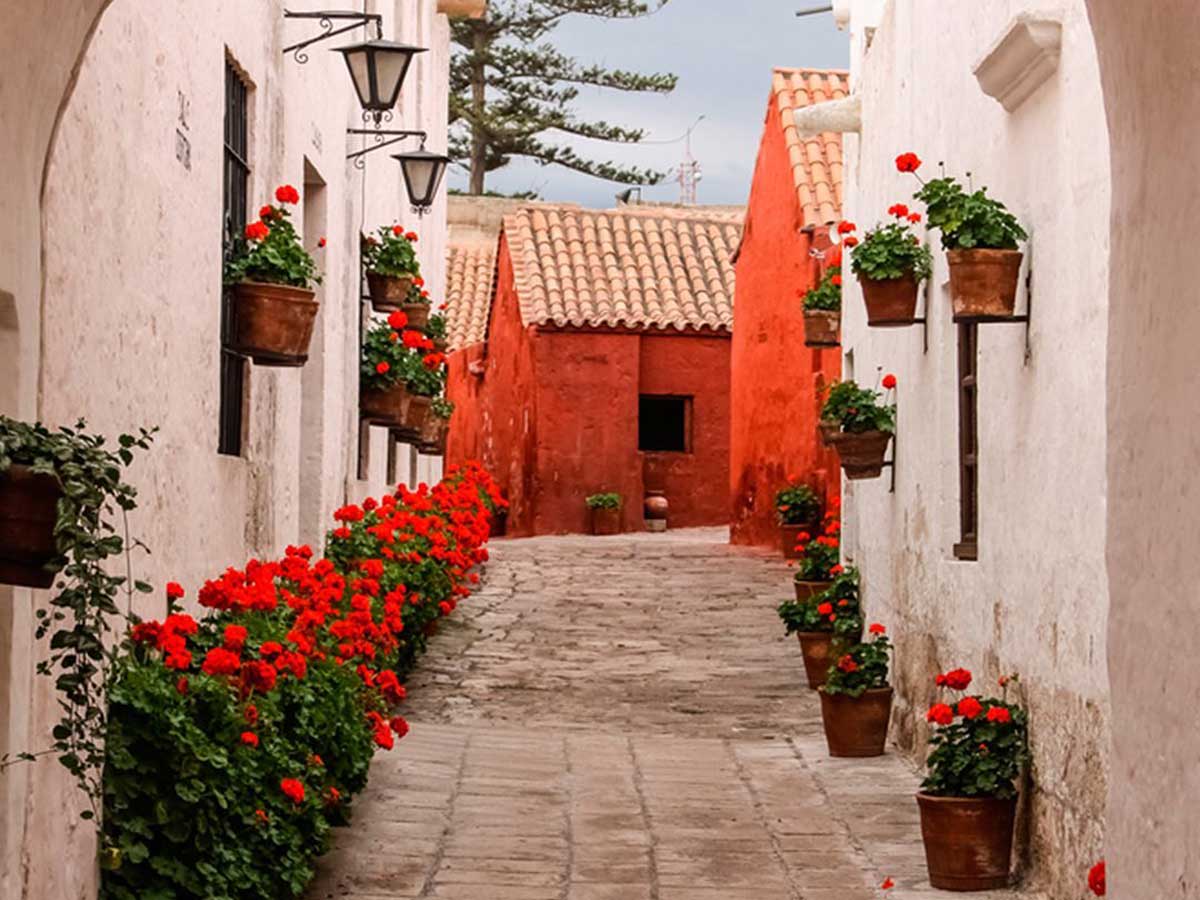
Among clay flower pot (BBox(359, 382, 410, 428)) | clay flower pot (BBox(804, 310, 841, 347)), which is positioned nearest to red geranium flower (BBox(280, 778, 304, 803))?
clay flower pot (BBox(359, 382, 410, 428))

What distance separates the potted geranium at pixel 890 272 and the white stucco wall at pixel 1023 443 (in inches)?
8.5

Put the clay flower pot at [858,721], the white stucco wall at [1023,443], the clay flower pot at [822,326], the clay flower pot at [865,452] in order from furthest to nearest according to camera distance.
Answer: the clay flower pot at [822,326]
the clay flower pot at [865,452]
the clay flower pot at [858,721]
the white stucco wall at [1023,443]

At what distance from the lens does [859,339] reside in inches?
538

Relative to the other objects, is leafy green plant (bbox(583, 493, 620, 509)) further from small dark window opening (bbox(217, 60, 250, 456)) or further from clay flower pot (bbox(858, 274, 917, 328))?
small dark window opening (bbox(217, 60, 250, 456))

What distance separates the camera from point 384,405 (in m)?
12.8

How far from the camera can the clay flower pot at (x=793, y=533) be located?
18.6 meters

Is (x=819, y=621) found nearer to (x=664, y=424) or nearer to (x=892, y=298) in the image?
(x=892, y=298)

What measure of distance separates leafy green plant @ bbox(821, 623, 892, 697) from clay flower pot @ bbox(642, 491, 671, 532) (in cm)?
1390

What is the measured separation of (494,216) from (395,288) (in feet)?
75.1

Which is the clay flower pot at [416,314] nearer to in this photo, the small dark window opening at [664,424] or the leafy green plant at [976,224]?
the leafy green plant at [976,224]

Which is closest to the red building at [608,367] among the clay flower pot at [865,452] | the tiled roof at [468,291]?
the tiled roof at [468,291]

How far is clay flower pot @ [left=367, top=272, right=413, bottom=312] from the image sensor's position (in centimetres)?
1261

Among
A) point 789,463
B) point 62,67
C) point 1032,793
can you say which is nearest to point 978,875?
point 1032,793

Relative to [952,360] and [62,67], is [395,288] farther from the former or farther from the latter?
[62,67]
